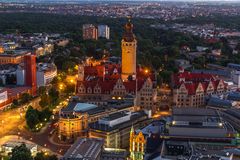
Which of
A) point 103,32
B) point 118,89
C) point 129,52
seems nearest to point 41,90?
point 129,52

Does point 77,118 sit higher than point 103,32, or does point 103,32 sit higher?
point 103,32

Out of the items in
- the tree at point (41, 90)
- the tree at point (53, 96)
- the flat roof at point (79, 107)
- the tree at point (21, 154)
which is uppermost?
the flat roof at point (79, 107)

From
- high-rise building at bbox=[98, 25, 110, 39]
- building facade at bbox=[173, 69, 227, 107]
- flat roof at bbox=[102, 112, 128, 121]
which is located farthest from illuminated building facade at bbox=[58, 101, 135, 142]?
high-rise building at bbox=[98, 25, 110, 39]

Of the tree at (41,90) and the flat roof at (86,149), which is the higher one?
the flat roof at (86,149)

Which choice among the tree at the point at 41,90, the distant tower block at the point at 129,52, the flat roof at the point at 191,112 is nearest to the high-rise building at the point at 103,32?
the tree at the point at 41,90

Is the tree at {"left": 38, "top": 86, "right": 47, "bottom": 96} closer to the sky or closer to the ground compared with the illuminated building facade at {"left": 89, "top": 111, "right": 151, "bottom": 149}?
closer to the ground

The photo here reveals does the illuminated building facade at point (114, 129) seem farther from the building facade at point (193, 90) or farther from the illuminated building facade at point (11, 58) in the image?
the illuminated building facade at point (11, 58)

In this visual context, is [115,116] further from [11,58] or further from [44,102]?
[11,58]

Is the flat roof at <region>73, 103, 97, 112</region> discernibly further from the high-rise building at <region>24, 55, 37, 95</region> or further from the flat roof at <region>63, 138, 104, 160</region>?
the high-rise building at <region>24, 55, 37, 95</region>
